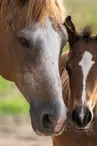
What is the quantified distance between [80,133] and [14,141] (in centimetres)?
204

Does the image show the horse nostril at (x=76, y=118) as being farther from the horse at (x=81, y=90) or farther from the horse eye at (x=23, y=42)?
the horse eye at (x=23, y=42)

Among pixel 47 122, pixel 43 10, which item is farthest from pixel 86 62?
pixel 47 122

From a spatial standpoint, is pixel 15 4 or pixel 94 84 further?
pixel 94 84

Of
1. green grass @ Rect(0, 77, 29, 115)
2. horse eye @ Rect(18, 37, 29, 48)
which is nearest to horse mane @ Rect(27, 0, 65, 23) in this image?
horse eye @ Rect(18, 37, 29, 48)

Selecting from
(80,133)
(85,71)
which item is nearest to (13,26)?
(85,71)

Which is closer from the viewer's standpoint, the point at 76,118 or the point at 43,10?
the point at 43,10

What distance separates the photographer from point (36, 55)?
4203mm

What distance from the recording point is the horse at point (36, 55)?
4129 millimetres

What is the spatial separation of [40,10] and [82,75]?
3.78 ft

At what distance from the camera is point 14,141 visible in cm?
755

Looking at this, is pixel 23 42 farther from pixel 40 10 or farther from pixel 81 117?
pixel 81 117

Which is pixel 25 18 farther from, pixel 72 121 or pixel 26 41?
pixel 72 121

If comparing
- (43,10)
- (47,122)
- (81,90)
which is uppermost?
(43,10)

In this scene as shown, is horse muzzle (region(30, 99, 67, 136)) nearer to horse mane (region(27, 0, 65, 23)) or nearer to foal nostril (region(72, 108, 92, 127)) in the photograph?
horse mane (region(27, 0, 65, 23))
